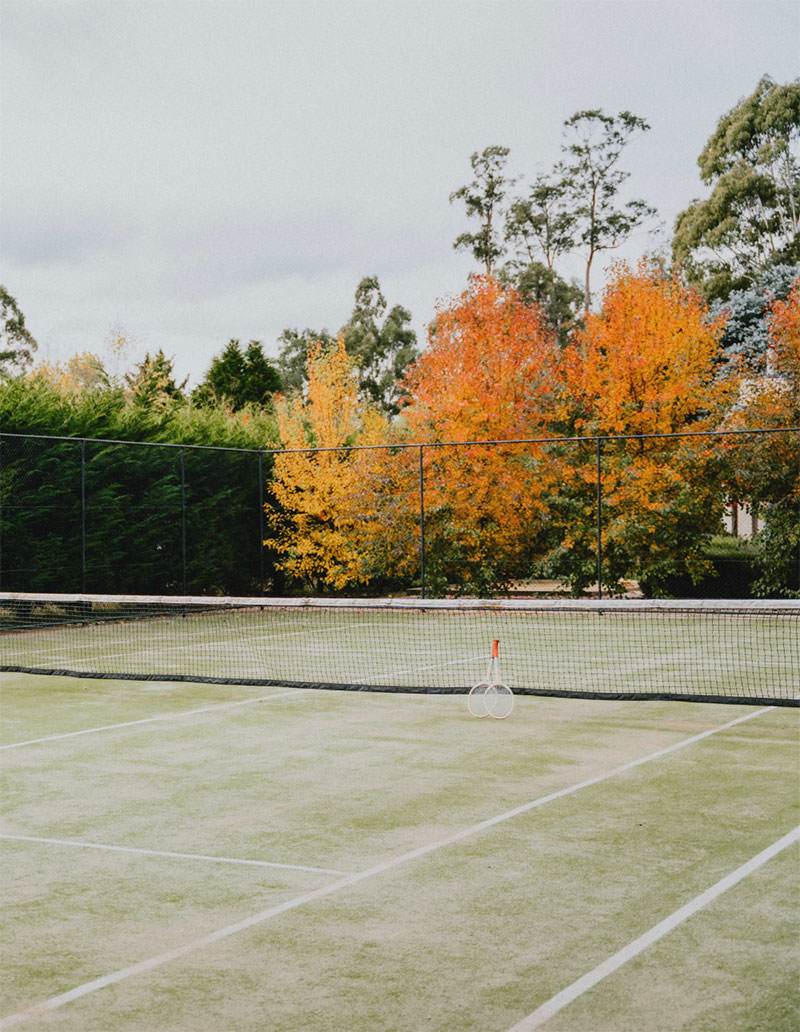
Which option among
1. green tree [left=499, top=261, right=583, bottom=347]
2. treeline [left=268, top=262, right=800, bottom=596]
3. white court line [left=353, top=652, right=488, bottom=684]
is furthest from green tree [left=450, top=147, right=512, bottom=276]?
white court line [left=353, top=652, right=488, bottom=684]

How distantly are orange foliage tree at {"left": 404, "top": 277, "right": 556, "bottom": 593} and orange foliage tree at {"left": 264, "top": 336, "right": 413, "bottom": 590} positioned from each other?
2.44 feet

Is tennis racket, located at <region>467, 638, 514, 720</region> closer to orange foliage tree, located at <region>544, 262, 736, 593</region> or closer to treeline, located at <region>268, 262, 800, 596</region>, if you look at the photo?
treeline, located at <region>268, 262, 800, 596</region>

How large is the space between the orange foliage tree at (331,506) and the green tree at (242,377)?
20.1 metres

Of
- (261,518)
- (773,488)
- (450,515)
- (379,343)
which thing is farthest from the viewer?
(379,343)

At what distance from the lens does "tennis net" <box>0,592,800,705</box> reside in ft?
36.8

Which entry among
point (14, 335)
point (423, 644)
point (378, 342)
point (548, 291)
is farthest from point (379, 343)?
point (423, 644)

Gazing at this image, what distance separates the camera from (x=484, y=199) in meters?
47.1

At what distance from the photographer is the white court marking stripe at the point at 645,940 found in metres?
3.79

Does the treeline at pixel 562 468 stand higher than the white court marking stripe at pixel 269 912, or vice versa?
the treeline at pixel 562 468

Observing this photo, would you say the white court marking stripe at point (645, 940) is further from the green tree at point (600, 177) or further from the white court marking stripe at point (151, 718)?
the green tree at point (600, 177)

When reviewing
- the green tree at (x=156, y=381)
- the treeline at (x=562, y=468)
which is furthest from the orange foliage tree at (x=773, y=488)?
the green tree at (x=156, y=381)

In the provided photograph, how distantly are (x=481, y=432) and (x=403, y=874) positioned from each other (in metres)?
17.4

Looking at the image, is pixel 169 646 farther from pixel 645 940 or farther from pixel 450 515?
pixel 645 940

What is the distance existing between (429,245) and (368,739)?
42439 mm
